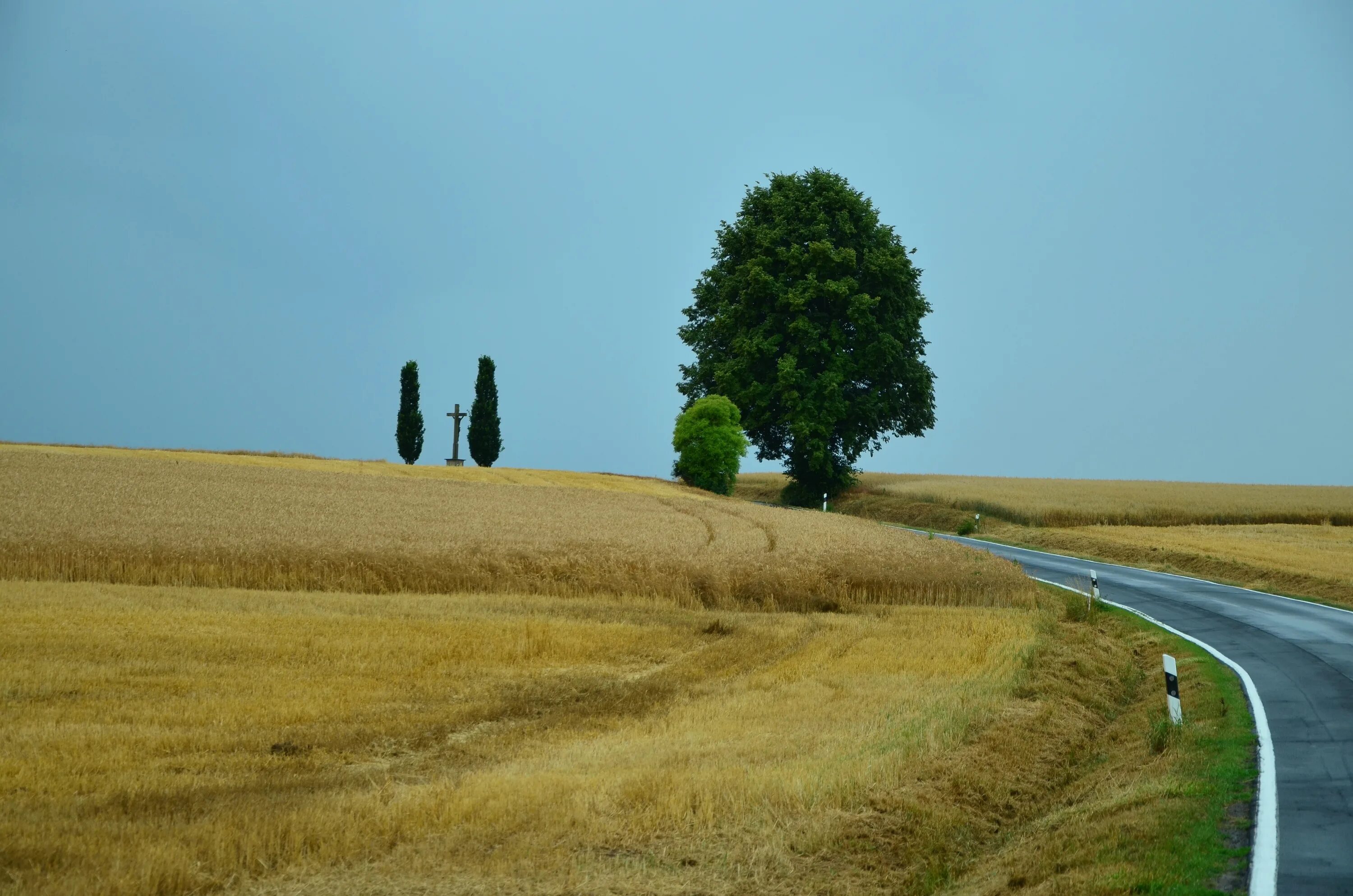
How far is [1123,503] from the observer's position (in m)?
55.5

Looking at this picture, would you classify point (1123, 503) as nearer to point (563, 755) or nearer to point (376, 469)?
point (376, 469)

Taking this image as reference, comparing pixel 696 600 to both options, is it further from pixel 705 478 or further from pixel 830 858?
pixel 705 478

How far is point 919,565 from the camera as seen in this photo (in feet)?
90.6

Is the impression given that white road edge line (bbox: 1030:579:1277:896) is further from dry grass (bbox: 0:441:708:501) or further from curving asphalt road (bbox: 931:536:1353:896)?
dry grass (bbox: 0:441:708:501)

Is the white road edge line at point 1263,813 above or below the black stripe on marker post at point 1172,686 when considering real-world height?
below

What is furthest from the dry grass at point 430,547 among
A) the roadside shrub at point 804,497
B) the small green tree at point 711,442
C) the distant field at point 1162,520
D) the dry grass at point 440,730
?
Answer: the roadside shrub at point 804,497

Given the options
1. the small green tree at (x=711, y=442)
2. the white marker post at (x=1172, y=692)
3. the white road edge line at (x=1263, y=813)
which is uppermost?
the small green tree at (x=711, y=442)

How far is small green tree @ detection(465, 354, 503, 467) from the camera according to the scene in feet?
212

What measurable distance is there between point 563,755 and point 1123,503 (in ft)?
160

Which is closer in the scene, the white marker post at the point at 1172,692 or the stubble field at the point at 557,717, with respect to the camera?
the stubble field at the point at 557,717

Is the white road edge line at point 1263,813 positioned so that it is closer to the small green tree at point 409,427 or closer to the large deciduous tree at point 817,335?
the large deciduous tree at point 817,335

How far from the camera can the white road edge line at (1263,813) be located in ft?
26.8

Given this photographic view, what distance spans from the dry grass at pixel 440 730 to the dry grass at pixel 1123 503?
31347mm

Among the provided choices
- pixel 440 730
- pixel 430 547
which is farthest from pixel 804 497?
pixel 440 730
